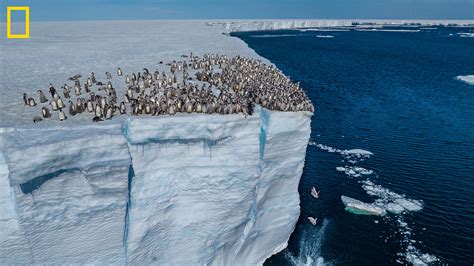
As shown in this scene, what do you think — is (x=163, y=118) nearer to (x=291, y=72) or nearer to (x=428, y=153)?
(x=428, y=153)

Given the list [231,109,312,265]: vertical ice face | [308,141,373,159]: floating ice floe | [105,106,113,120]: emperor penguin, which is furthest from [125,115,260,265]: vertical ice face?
[308,141,373,159]: floating ice floe

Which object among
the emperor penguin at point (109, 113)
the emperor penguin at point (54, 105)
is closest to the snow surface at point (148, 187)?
the emperor penguin at point (109, 113)

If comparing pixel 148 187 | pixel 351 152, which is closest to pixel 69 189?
pixel 148 187

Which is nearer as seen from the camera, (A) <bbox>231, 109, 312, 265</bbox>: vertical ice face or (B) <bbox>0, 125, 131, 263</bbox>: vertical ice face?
(B) <bbox>0, 125, 131, 263</bbox>: vertical ice face

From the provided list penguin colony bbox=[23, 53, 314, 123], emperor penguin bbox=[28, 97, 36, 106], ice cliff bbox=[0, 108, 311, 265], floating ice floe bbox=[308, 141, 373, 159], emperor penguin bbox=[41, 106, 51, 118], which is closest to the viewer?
ice cliff bbox=[0, 108, 311, 265]

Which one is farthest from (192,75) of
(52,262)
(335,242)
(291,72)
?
(291,72)

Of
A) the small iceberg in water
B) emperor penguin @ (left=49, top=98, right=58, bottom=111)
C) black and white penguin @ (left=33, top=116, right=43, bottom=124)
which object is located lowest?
the small iceberg in water

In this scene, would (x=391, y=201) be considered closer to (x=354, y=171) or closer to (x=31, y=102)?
(x=354, y=171)

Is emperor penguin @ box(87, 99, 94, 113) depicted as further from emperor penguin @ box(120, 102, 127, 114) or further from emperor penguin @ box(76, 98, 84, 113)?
emperor penguin @ box(120, 102, 127, 114)

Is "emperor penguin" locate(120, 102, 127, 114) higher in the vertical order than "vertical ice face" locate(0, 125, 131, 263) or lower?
higher

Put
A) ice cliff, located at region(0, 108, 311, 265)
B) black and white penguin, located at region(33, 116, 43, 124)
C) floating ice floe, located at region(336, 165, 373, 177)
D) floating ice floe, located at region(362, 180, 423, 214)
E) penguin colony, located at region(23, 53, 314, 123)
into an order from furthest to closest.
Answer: floating ice floe, located at region(336, 165, 373, 177)
floating ice floe, located at region(362, 180, 423, 214)
penguin colony, located at region(23, 53, 314, 123)
black and white penguin, located at region(33, 116, 43, 124)
ice cliff, located at region(0, 108, 311, 265)
